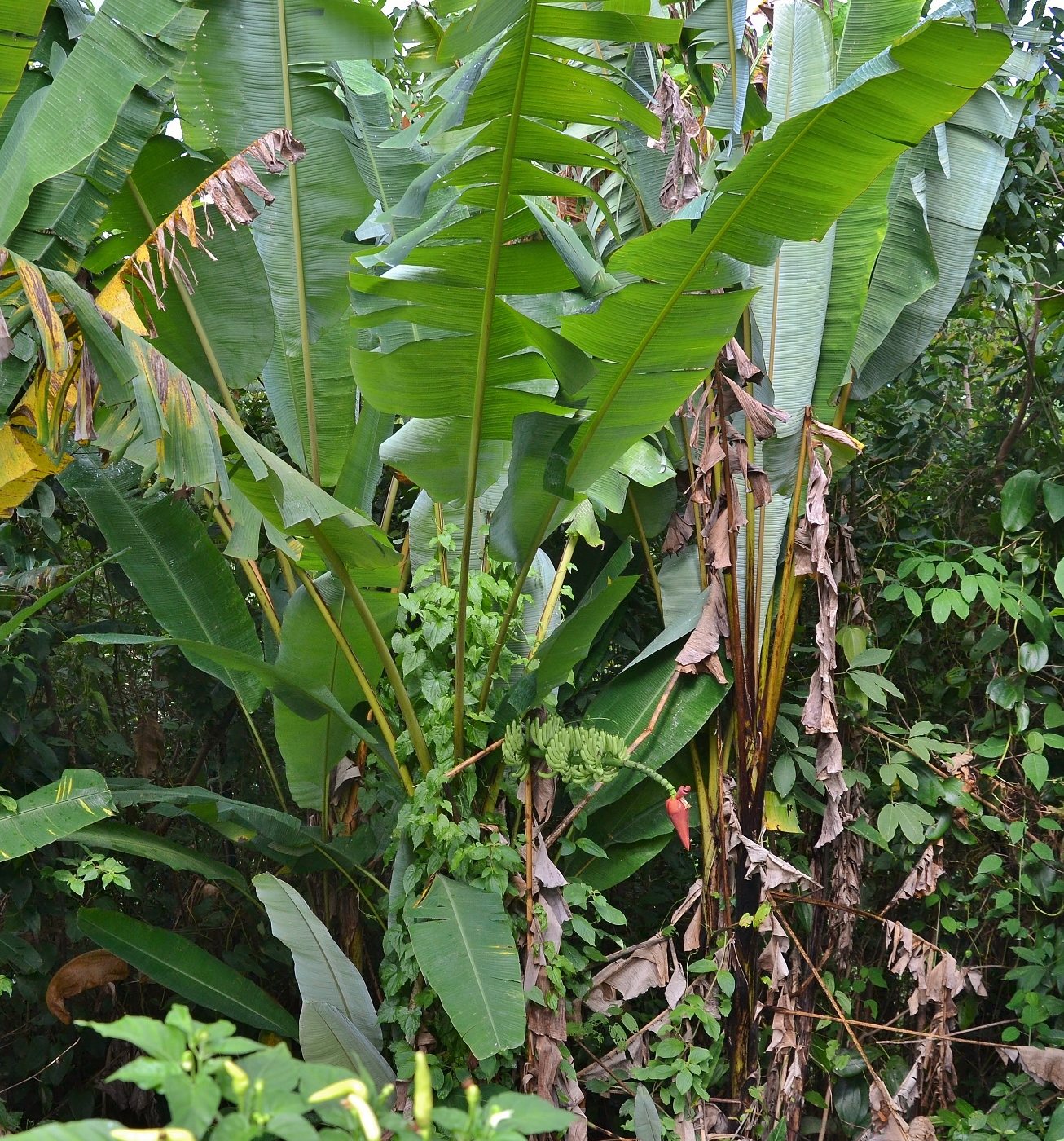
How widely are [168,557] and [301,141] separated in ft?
4.19

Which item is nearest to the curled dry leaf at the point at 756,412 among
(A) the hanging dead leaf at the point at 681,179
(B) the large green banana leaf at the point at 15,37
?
(A) the hanging dead leaf at the point at 681,179

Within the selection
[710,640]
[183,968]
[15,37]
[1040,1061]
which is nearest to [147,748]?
[183,968]

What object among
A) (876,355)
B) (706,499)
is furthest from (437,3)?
(876,355)

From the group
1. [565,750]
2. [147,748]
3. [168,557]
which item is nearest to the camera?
[565,750]

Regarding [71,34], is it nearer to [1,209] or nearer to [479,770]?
[1,209]

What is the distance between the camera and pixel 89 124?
2439 mm

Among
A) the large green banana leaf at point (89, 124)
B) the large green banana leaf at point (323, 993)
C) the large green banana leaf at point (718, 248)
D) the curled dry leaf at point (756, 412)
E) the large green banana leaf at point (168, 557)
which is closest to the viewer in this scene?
the large green banana leaf at point (718, 248)

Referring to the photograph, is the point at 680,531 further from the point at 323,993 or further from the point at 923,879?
the point at 323,993

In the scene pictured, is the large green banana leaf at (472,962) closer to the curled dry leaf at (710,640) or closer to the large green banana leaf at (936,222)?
the curled dry leaf at (710,640)

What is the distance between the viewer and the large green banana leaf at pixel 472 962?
2.30 metres

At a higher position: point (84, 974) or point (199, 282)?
point (199, 282)

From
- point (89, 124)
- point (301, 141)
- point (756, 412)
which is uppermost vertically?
point (89, 124)

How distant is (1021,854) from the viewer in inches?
131

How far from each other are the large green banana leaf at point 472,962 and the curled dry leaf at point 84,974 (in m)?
1.29
